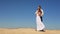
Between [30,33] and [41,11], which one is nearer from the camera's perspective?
[30,33]

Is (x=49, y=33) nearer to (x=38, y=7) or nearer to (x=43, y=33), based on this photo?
(x=43, y=33)

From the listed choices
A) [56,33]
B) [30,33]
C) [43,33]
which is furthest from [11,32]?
[56,33]

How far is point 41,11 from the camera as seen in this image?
16672 millimetres

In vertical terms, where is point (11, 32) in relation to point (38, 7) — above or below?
below

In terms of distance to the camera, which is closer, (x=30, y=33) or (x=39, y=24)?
(x=30, y=33)

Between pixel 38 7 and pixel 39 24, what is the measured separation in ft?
5.13

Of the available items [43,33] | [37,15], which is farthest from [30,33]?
[37,15]

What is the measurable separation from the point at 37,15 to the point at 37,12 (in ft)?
0.97

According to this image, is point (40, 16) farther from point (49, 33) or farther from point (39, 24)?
point (49, 33)

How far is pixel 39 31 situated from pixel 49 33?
41.4 inches

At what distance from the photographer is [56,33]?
52.4ft

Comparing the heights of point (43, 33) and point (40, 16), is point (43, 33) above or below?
below

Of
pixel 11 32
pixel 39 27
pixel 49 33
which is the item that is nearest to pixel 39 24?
pixel 39 27

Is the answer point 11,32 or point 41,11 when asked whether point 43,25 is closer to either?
point 41,11
